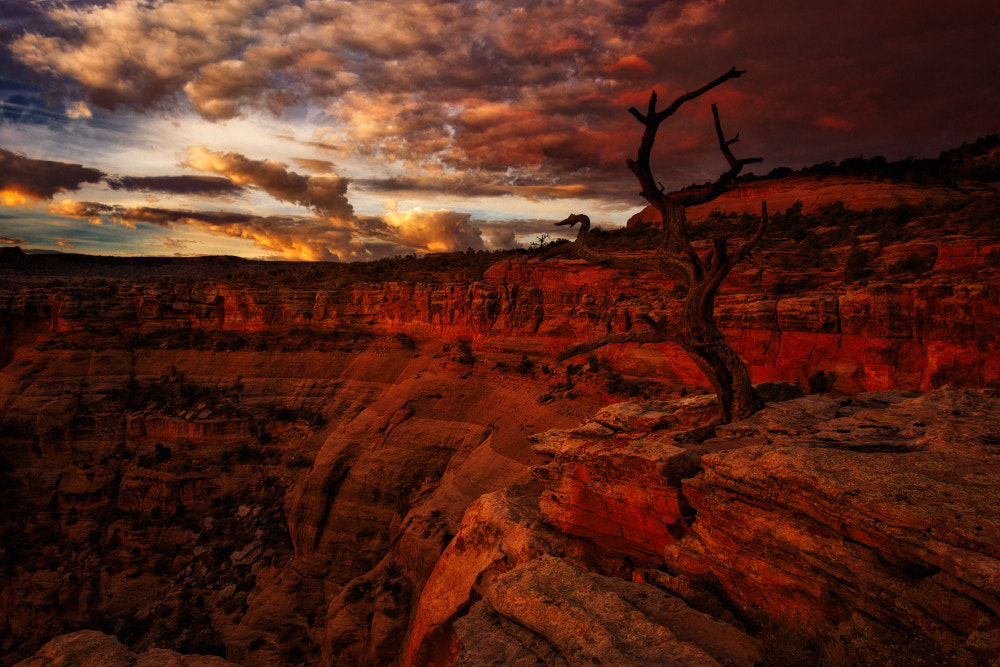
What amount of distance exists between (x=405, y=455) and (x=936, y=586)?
20.0 m

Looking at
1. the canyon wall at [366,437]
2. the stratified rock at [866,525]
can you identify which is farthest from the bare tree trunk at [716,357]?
the stratified rock at [866,525]

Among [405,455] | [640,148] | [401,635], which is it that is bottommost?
[401,635]

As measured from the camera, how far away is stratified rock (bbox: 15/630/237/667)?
37.3 feet

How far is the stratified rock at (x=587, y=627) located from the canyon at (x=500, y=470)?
0.04 meters

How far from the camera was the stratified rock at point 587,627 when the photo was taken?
5523mm

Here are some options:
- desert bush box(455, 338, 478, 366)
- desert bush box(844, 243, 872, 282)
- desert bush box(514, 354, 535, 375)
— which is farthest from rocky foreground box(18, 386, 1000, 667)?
desert bush box(455, 338, 478, 366)

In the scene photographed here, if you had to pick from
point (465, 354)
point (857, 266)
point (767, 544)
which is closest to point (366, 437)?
point (465, 354)

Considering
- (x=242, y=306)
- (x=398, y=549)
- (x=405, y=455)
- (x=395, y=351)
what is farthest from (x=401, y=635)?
(x=242, y=306)

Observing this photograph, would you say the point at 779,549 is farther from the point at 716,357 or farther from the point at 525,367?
the point at 525,367

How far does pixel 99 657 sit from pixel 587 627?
1241cm

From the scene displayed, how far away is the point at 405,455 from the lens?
2258 centimetres

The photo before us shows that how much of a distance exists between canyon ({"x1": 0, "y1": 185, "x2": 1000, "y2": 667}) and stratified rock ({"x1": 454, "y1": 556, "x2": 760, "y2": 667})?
43 millimetres

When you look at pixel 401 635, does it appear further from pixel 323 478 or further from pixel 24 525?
pixel 24 525

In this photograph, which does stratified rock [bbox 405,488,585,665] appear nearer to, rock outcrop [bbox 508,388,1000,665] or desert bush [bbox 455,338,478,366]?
rock outcrop [bbox 508,388,1000,665]
